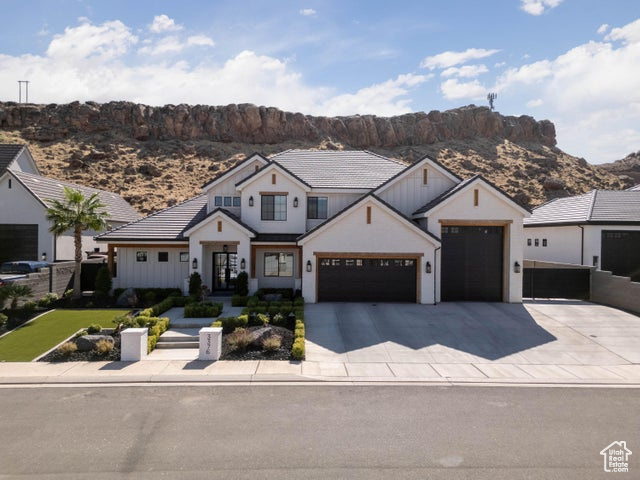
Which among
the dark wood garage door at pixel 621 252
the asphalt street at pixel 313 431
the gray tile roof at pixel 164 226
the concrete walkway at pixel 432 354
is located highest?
the gray tile roof at pixel 164 226

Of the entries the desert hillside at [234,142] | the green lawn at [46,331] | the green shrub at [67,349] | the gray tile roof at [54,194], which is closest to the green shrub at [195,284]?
the green lawn at [46,331]

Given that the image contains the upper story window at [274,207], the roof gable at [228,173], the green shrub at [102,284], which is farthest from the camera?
the roof gable at [228,173]

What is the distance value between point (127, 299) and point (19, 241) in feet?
49.8

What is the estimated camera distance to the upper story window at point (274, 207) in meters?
23.2

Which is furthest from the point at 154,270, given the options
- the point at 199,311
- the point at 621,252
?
the point at 621,252

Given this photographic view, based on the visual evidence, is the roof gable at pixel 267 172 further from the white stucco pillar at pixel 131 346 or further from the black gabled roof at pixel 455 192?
the white stucco pillar at pixel 131 346

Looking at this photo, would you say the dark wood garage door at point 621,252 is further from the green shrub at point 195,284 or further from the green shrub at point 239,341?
the green shrub at point 195,284

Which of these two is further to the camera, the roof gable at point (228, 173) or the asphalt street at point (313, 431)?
the roof gable at point (228, 173)

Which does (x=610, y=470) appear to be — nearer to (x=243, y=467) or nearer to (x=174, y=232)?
(x=243, y=467)

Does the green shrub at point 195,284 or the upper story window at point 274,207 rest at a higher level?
the upper story window at point 274,207

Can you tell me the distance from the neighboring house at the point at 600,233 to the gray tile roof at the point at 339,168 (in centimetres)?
1167

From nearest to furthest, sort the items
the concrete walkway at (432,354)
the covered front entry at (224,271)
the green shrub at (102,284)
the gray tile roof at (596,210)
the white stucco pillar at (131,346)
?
the concrete walkway at (432,354) → the white stucco pillar at (131,346) → the green shrub at (102,284) → the covered front entry at (224,271) → the gray tile roof at (596,210)

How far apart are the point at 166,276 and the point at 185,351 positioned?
9.96m

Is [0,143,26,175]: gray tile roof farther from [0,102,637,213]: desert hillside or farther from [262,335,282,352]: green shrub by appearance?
[262,335,282,352]: green shrub
